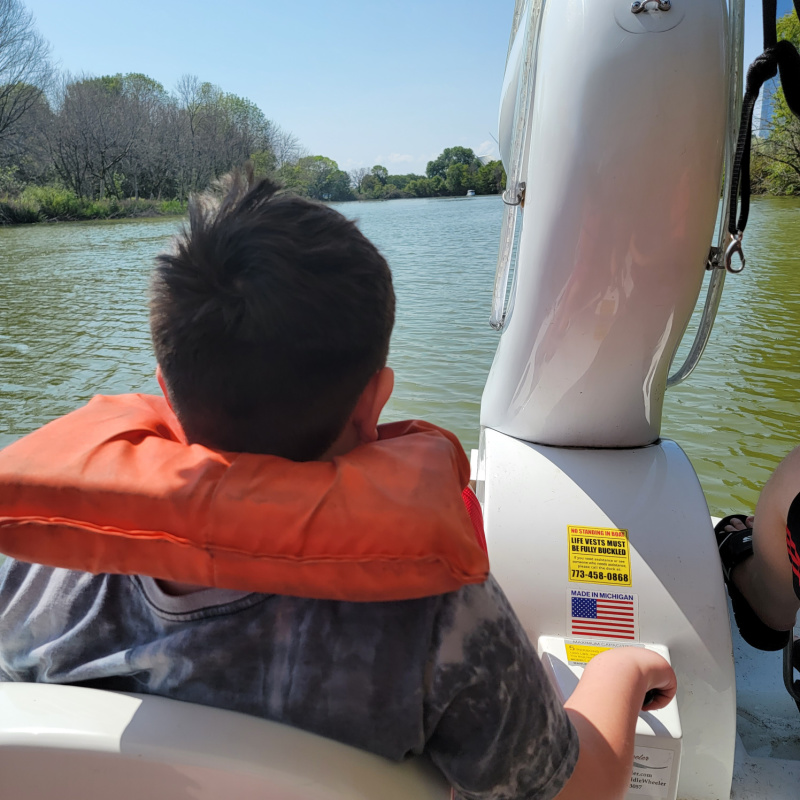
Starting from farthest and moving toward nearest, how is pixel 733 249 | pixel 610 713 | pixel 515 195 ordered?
1. pixel 515 195
2. pixel 733 249
3. pixel 610 713

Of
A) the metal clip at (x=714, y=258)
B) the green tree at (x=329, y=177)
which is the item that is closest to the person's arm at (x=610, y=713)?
the metal clip at (x=714, y=258)

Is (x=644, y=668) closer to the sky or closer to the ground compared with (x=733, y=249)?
closer to the ground

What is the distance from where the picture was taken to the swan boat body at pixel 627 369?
4.32 ft

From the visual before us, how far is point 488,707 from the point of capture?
0.66 meters

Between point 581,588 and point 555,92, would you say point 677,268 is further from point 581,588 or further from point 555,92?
point 581,588

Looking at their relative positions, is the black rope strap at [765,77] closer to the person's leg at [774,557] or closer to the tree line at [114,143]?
the person's leg at [774,557]

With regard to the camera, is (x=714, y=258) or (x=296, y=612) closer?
(x=296, y=612)

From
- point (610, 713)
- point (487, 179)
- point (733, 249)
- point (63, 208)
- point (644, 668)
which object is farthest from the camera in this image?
point (487, 179)

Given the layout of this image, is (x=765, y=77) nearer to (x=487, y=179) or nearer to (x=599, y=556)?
(x=599, y=556)

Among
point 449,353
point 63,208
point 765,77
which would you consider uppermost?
point 63,208

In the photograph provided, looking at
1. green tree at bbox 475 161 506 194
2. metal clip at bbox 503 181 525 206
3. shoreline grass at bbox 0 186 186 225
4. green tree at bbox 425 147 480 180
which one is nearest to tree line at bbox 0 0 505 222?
shoreline grass at bbox 0 186 186 225

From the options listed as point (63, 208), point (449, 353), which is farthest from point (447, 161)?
point (449, 353)

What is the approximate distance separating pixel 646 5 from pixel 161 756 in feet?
4.66

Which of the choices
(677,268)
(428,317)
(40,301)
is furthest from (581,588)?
(40,301)
